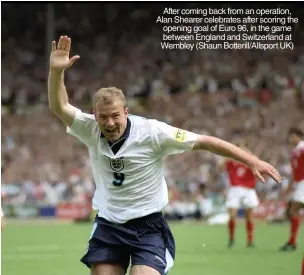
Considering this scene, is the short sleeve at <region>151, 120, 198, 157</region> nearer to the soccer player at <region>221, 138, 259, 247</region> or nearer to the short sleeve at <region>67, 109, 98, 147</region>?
the short sleeve at <region>67, 109, 98, 147</region>

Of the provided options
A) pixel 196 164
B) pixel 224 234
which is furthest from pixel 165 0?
pixel 224 234

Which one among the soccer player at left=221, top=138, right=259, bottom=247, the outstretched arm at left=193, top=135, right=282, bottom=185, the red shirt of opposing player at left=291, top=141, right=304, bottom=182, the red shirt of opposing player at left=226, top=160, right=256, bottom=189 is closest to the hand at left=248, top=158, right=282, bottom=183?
the outstretched arm at left=193, top=135, right=282, bottom=185

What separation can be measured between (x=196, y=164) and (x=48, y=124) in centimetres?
578

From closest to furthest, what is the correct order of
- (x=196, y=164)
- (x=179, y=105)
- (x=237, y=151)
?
(x=237, y=151) → (x=196, y=164) → (x=179, y=105)

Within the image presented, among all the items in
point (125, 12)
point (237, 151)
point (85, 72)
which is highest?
point (125, 12)

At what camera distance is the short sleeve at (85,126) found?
20.2 feet

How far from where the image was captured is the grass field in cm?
1109

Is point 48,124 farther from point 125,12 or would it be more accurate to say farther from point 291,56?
point 291,56

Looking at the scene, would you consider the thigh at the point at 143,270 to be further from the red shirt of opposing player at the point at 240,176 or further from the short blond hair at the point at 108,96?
the red shirt of opposing player at the point at 240,176

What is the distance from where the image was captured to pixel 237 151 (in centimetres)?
579

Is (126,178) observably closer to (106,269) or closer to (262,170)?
(106,269)

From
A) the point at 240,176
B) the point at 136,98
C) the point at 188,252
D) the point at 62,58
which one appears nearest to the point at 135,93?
the point at 136,98

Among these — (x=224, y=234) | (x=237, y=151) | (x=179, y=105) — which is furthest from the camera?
(x=179, y=105)

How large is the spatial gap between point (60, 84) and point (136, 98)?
22306 mm
